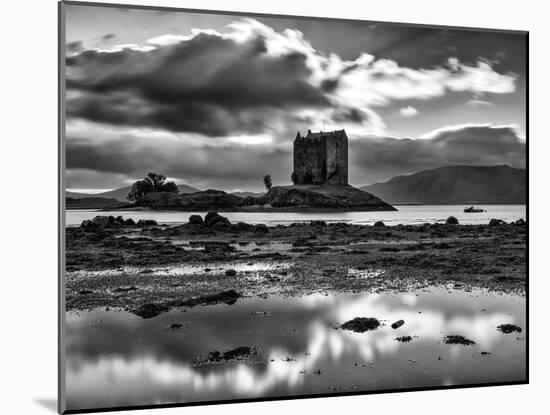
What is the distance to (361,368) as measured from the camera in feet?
33.8

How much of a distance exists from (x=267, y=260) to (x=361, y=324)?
6.61ft

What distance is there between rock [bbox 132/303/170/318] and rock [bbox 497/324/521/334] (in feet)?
20.5

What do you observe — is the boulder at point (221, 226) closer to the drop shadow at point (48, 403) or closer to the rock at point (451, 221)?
the drop shadow at point (48, 403)

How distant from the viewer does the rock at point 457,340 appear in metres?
10.9

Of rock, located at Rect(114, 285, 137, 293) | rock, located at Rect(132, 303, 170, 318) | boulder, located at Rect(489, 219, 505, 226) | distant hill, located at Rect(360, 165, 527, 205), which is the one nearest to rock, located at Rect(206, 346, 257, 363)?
rock, located at Rect(132, 303, 170, 318)

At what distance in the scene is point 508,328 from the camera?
Answer: 37.1 ft

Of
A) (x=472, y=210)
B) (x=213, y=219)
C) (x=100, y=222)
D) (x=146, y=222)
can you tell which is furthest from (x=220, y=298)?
(x=472, y=210)

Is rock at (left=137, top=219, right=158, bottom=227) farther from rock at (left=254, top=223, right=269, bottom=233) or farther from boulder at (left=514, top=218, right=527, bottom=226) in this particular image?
boulder at (left=514, top=218, right=527, bottom=226)

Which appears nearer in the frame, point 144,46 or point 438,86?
point 144,46

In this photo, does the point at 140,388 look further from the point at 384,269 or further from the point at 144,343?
the point at 384,269

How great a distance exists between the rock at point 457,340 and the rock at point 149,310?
16.8ft

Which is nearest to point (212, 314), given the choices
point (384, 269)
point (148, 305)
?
point (148, 305)

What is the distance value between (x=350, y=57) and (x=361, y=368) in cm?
554

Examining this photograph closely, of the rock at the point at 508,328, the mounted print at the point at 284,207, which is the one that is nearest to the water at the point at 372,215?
the mounted print at the point at 284,207
